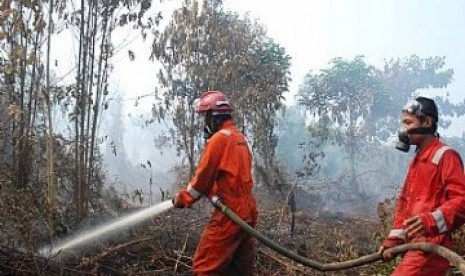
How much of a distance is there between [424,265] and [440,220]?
32 cm

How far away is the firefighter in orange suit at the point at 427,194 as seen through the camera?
2.86 m

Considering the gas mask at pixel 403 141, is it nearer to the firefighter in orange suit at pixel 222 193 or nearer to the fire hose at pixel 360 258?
the fire hose at pixel 360 258

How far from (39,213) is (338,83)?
73.9 ft

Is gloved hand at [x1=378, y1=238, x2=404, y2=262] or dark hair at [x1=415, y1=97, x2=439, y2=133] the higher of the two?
dark hair at [x1=415, y1=97, x2=439, y2=133]

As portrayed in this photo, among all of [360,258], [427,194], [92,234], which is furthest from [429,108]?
[92,234]

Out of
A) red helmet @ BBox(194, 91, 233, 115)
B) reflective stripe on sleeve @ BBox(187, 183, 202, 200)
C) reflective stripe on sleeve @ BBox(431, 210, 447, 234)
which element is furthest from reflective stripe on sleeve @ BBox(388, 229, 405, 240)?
red helmet @ BBox(194, 91, 233, 115)

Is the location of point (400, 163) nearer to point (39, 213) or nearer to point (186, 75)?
point (186, 75)

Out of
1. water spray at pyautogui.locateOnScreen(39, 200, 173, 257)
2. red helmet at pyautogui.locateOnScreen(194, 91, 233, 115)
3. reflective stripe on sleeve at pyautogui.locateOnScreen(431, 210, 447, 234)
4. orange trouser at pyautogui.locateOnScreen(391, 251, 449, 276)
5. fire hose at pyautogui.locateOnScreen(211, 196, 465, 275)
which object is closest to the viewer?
fire hose at pyautogui.locateOnScreen(211, 196, 465, 275)

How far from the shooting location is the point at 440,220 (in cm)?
285

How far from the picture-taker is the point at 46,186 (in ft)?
24.7

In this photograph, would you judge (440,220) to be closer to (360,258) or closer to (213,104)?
(360,258)

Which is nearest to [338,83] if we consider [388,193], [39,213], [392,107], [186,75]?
[392,107]

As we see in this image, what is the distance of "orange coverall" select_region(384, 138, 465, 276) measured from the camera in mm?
2852

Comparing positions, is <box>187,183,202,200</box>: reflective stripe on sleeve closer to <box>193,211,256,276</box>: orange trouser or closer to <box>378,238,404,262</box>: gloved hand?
<box>193,211,256,276</box>: orange trouser
